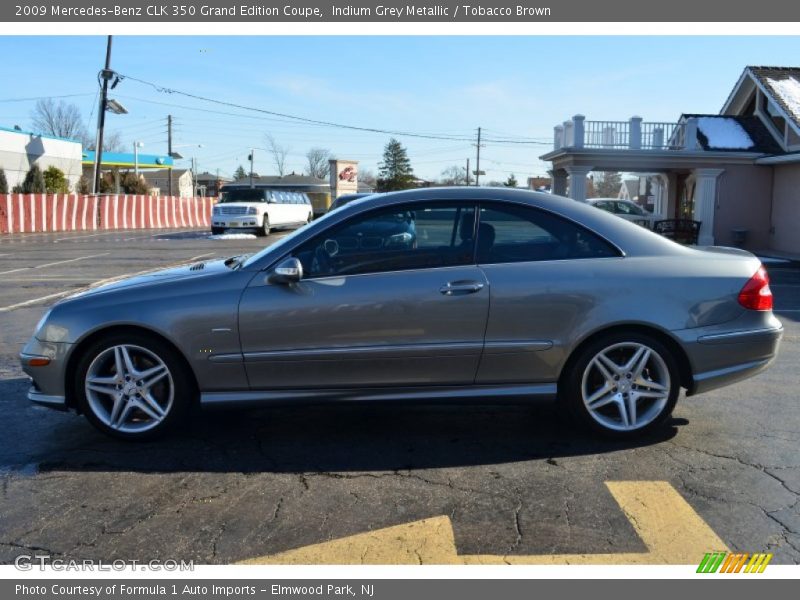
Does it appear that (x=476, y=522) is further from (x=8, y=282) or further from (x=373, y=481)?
(x=8, y=282)

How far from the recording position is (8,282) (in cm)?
1280

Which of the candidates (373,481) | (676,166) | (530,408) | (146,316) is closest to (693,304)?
(530,408)

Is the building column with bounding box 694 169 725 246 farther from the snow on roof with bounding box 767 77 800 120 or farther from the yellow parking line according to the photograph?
the yellow parking line

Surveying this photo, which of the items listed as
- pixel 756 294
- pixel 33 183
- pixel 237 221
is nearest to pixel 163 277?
pixel 756 294

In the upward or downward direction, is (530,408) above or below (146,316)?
below

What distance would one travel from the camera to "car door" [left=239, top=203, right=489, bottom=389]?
172 inches

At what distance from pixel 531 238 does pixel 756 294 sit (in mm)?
1439

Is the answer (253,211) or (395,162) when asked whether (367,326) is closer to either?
(253,211)

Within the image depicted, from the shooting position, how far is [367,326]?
14.3 feet

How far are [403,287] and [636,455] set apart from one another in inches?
67.1

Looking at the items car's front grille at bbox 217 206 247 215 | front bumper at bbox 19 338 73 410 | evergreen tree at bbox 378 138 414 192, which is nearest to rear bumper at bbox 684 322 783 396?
front bumper at bbox 19 338 73 410

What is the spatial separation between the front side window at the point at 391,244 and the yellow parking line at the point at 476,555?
1.61m

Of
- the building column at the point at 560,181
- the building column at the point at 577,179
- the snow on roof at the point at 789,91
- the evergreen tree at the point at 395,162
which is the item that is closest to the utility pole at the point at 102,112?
the building column at the point at 560,181

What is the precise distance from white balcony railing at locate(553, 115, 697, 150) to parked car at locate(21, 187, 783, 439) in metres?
19.2
